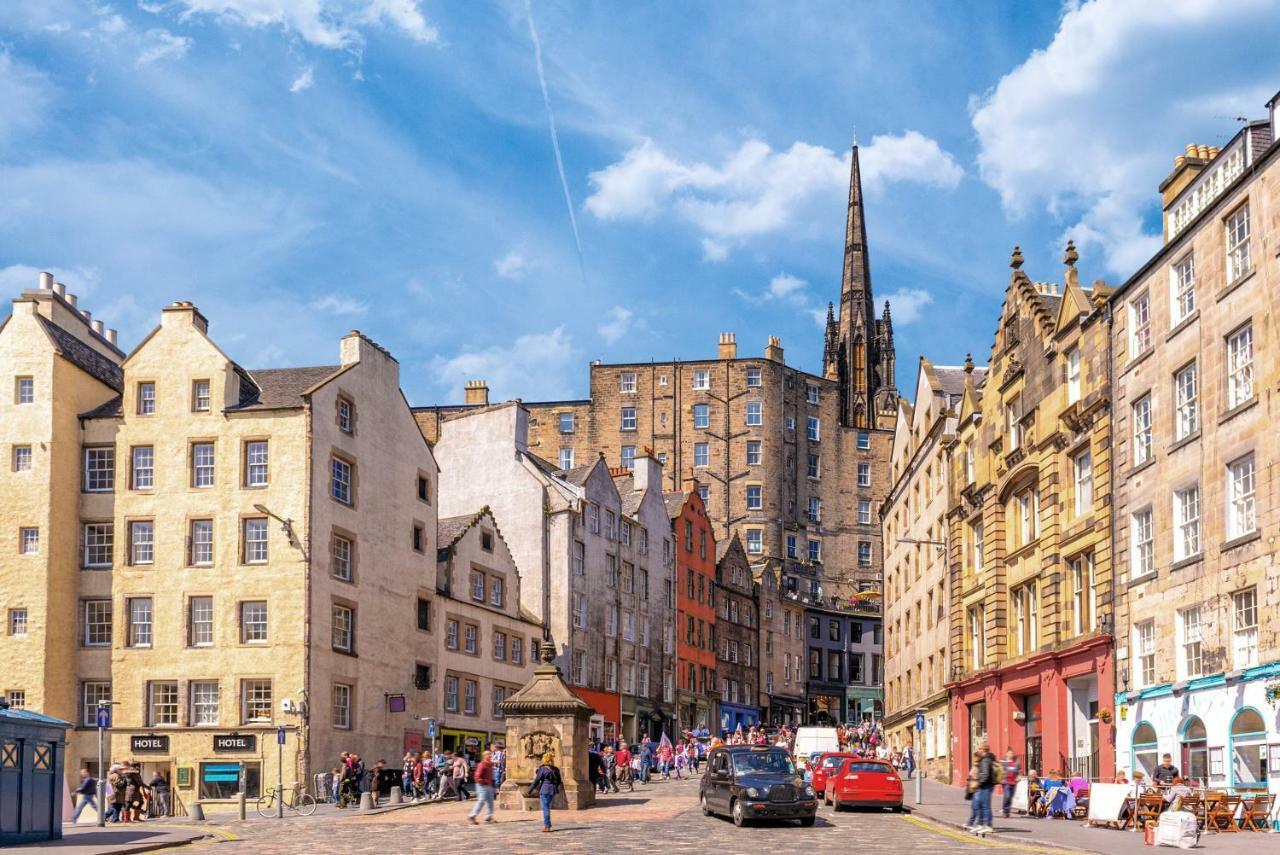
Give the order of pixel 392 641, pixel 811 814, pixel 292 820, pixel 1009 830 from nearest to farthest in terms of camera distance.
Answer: pixel 1009 830
pixel 811 814
pixel 292 820
pixel 392 641


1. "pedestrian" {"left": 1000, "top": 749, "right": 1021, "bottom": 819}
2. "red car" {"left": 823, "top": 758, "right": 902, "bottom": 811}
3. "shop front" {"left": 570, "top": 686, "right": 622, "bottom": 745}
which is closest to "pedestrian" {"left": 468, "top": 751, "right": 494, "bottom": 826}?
"red car" {"left": 823, "top": 758, "right": 902, "bottom": 811}

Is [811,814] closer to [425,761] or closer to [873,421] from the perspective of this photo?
[425,761]

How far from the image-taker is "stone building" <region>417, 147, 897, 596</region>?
394ft

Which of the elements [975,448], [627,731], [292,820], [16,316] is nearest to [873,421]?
[627,731]

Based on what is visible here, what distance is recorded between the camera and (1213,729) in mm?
34750

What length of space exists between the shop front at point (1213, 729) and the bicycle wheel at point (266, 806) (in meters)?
22.9

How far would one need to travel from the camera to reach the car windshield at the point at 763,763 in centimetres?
3572

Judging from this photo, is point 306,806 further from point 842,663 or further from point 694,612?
point 842,663

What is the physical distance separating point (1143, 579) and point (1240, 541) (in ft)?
17.9

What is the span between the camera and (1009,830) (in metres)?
32.3

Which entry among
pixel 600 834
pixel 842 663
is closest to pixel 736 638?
pixel 842 663

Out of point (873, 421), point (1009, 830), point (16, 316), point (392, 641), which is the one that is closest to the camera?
point (1009, 830)

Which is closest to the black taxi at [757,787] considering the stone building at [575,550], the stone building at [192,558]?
the stone building at [192,558]

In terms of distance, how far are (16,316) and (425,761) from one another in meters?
21.0
